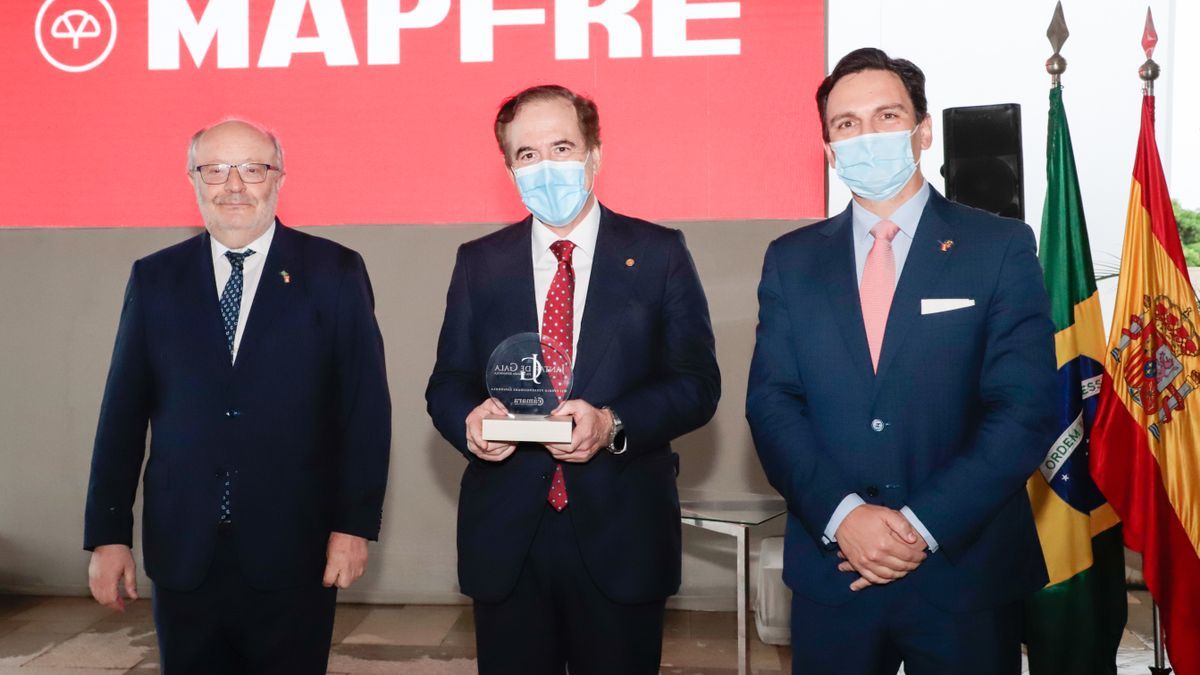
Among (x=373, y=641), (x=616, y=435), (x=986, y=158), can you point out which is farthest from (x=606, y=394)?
(x=373, y=641)

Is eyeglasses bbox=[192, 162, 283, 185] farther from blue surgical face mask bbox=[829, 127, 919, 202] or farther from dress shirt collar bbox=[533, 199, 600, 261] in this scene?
blue surgical face mask bbox=[829, 127, 919, 202]

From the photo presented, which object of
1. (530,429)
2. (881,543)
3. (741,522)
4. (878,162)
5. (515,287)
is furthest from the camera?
(741,522)

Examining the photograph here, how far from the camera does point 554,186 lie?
2.07 m

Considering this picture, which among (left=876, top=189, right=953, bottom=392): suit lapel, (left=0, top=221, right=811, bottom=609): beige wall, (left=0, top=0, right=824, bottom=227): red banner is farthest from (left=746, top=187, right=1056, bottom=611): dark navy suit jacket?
(left=0, top=221, right=811, bottom=609): beige wall

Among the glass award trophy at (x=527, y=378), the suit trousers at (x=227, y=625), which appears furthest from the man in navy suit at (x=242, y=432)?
the glass award trophy at (x=527, y=378)

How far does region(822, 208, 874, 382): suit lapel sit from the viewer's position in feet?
6.06

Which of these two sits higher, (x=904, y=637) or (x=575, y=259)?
(x=575, y=259)

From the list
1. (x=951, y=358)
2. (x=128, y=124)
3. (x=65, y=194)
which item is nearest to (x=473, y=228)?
(x=128, y=124)

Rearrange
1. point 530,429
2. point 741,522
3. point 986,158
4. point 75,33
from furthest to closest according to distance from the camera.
→ point 75,33, point 741,522, point 986,158, point 530,429

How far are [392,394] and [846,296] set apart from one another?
325 centimetres

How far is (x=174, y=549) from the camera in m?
2.06

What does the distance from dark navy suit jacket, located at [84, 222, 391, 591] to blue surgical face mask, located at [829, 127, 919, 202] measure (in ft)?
3.44

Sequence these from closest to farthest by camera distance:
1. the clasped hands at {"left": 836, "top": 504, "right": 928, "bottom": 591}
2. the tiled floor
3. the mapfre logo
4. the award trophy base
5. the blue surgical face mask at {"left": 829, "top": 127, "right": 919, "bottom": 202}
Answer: the clasped hands at {"left": 836, "top": 504, "right": 928, "bottom": 591}, the award trophy base, the blue surgical face mask at {"left": 829, "top": 127, "right": 919, "bottom": 202}, the tiled floor, the mapfre logo

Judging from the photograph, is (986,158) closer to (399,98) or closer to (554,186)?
(554,186)
